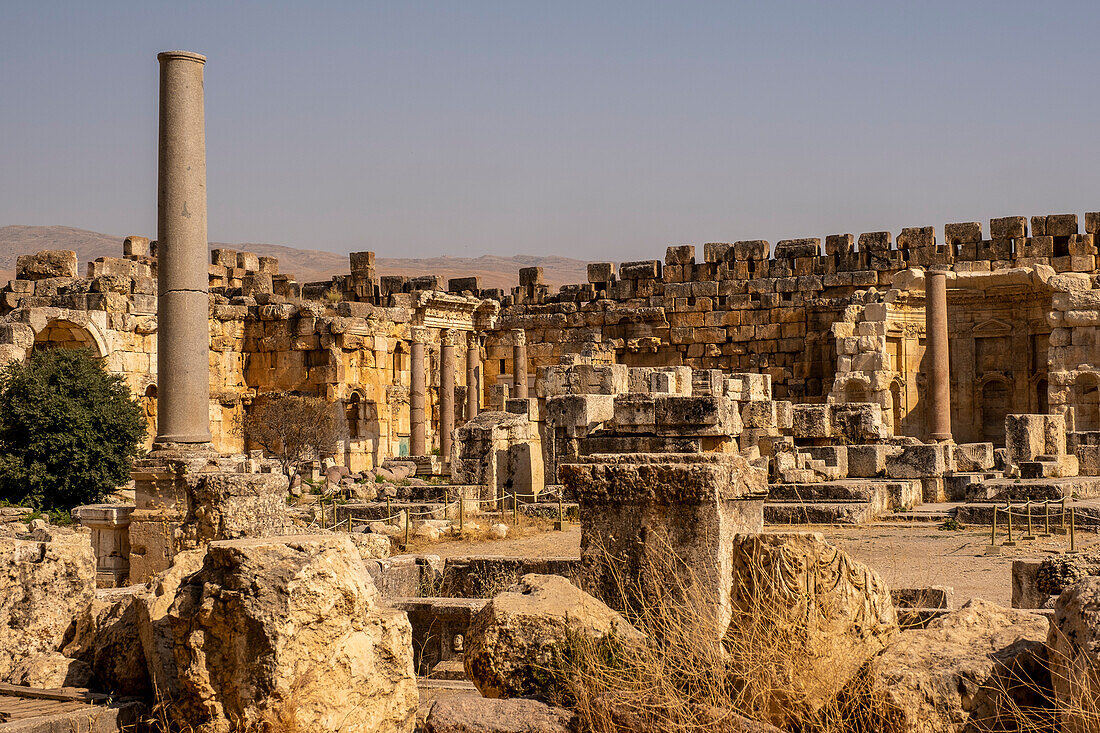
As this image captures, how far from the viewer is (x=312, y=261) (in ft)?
387

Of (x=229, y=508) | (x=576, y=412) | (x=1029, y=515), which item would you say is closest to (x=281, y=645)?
Result: (x=229, y=508)

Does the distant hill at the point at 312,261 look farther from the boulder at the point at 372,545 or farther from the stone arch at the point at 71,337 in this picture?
the boulder at the point at 372,545

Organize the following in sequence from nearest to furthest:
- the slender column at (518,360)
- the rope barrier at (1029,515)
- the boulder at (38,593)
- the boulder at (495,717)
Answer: the boulder at (495,717) → the boulder at (38,593) → the rope barrier at (1029,515) → the slender column at (518,360)

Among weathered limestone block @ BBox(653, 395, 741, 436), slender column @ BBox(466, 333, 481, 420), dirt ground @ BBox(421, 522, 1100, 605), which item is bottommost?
dirt ground @ BBox(421, 522, 1100, 605)

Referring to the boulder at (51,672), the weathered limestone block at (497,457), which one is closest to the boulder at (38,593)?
the boulder at (51,672)

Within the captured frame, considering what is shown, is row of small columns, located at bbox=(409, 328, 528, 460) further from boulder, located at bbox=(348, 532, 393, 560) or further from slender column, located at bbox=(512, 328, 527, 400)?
boulder, located at bbox=(348, 532, 393, 560)

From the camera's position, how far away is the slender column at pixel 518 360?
26.9 m

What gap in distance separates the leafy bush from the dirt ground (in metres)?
6.84

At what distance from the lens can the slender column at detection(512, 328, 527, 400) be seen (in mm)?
26917

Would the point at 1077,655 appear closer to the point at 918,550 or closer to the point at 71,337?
the point at 918,550

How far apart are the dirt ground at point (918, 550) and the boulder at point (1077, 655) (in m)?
3.44

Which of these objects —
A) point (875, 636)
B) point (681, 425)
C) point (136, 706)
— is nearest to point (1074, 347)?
point (681, 425)

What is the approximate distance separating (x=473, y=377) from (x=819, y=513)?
51.3ft

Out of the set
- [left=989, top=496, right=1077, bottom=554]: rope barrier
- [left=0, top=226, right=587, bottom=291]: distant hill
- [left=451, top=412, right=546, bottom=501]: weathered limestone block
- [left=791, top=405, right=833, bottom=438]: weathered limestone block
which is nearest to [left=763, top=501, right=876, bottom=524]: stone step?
[left=989, top=496, right=1077, bottom=554]: rope barrier
